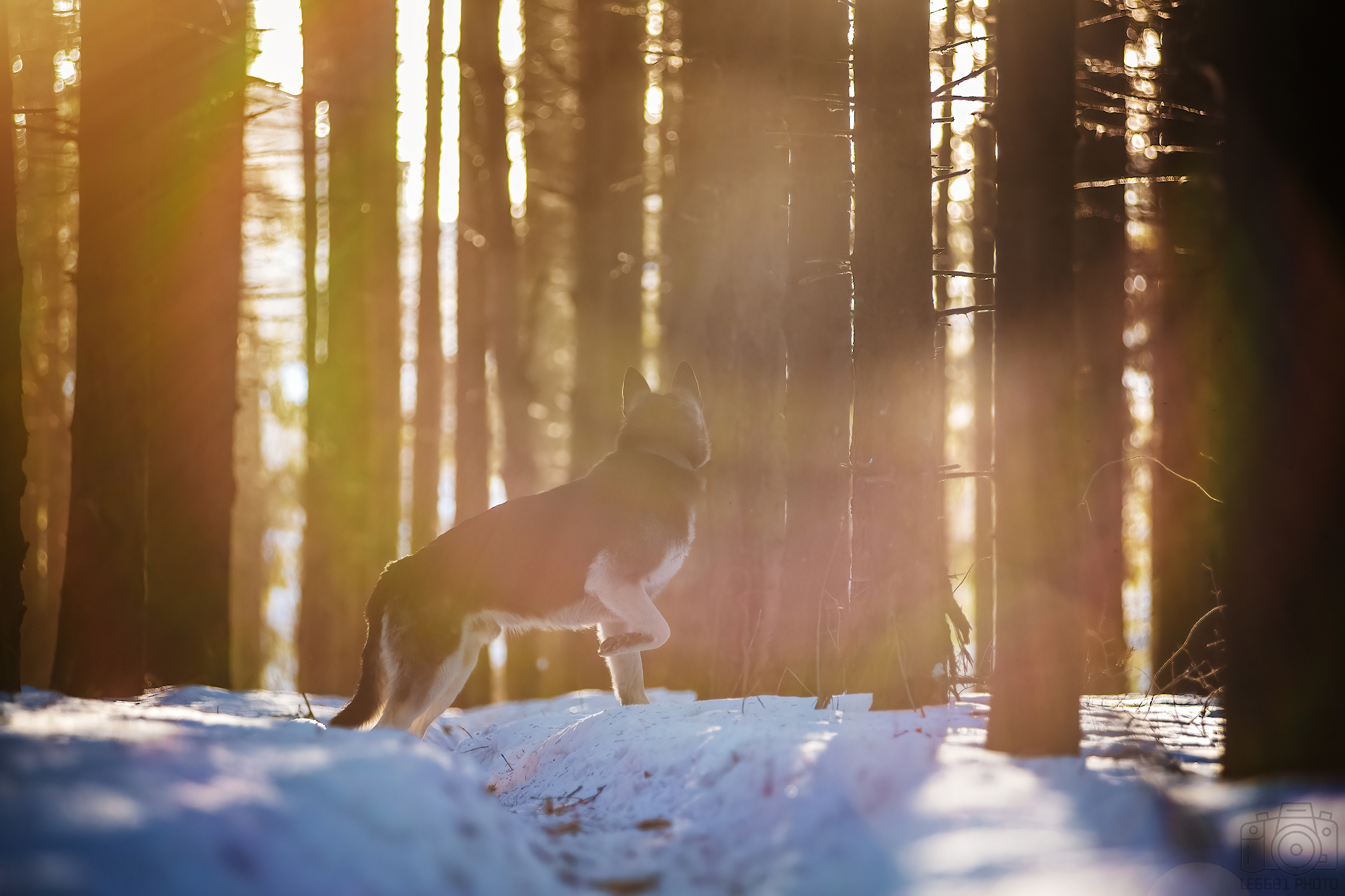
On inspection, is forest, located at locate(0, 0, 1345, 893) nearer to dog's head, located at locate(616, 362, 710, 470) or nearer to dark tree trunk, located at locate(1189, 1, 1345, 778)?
dark tree trunk, located at locate(1189, 1, 1345, 778)

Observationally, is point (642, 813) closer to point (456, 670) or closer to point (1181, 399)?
point (456, 670)

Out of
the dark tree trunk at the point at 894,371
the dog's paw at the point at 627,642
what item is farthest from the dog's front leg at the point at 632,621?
the dark tree trunk at the point at 894,371

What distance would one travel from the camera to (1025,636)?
14.5ft

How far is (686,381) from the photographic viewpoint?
732cm

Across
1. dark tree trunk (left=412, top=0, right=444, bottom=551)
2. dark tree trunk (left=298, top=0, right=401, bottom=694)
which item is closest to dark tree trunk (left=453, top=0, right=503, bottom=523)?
dark tree trunk (left=412, top=0, right=444, bottom=551)

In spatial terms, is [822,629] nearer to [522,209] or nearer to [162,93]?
[162,93]

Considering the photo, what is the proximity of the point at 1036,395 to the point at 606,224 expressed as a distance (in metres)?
9.67

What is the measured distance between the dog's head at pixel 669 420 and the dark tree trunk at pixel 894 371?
176 cm

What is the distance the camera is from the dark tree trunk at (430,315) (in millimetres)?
12492

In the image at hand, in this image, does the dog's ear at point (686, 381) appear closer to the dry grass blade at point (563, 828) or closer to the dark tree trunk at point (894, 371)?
the dark tree trunk at point (894, 371)

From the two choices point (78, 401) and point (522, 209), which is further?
point (522, 209)

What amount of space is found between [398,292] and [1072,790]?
1102cm

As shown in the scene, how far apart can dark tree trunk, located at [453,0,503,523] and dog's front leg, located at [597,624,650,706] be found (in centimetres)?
566

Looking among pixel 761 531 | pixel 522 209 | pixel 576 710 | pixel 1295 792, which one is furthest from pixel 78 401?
pixel 522 209
